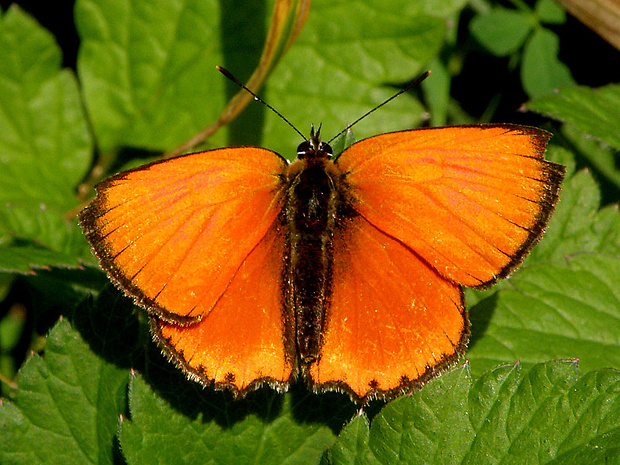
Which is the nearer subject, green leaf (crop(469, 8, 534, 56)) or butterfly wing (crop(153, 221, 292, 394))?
butterfly wing (crop(153, 221, 292, 394))

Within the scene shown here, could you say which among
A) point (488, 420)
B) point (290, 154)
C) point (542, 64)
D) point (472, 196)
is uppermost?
point (542, 64)

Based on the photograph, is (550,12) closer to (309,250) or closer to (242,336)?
(309,250)

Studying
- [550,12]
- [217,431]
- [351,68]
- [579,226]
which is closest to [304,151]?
[217,431]

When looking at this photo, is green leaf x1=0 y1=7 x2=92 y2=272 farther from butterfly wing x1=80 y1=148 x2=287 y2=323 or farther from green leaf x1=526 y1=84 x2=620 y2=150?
green leaf x1=526 y1=84 x2=620 y2=150

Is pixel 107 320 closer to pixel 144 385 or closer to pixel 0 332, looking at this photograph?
pixel 144 385

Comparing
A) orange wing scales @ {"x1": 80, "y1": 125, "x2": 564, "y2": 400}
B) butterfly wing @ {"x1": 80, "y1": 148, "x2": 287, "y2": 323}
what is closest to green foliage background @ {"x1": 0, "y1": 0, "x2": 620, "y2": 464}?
orange wing scales @ {"x1": 80, "y1": 125, "x2": 564, "y2": 400}

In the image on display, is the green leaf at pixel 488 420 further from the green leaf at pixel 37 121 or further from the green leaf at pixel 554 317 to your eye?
the green leaf at pixel 37 121

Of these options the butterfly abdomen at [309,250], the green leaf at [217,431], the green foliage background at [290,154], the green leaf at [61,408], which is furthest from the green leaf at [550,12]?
the green leaf at [61,408]
